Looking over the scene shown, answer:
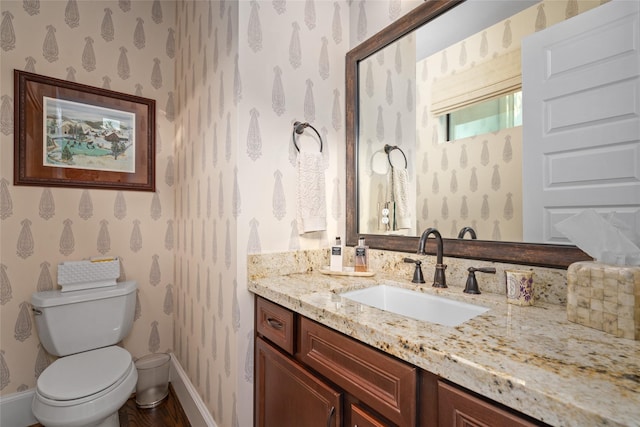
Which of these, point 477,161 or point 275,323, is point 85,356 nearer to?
point 275,323

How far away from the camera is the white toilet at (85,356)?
1.29 meters

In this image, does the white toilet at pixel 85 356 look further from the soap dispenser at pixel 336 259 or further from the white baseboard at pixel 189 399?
the soap dispenser at pixel 336 259

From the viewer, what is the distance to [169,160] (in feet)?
7.28

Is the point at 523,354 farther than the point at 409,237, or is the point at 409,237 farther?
the point at 409,237

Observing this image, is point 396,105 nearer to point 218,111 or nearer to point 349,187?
point 349,187

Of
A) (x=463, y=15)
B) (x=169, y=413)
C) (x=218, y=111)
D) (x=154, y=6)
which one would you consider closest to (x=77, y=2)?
(x=154, y=6)

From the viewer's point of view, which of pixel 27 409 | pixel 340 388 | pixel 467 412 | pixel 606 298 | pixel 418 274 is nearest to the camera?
pixel 467 412

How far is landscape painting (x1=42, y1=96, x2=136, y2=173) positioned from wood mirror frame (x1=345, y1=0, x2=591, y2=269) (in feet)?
4.94

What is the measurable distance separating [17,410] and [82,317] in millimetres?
640

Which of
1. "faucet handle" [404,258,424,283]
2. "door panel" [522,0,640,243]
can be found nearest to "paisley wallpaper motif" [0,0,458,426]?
"faucet handle" [404,258,424,283]

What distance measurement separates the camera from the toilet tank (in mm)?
1623

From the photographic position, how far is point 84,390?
1.33m

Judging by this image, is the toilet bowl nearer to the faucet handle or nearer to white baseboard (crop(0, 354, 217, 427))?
white baseboard (crop(0, 354, 217, 427))

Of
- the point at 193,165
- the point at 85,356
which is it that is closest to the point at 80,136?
the point at 193,165
